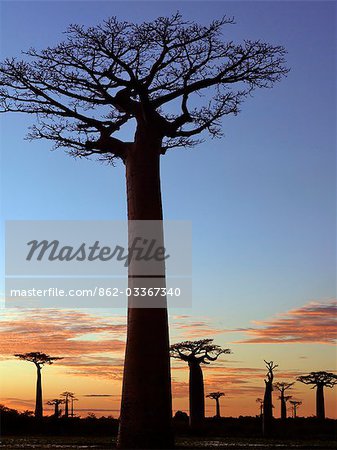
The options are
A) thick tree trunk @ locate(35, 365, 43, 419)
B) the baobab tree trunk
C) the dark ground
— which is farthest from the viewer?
the baobab tree trunk

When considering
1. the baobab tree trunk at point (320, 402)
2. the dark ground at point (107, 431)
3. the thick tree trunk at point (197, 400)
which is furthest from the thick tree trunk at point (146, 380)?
the baobab tree trunk at point (320, 402)

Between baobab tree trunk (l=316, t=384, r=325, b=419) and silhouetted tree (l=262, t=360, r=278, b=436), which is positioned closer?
silhouetted tree (l=262, t=360, r=278, b=436)

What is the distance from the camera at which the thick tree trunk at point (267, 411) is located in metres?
18.7

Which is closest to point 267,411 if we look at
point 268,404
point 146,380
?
point 268,404

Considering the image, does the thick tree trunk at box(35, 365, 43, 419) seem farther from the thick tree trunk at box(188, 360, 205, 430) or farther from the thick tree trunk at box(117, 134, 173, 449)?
the thick tree trunk at box(117, 134, 173, 449)

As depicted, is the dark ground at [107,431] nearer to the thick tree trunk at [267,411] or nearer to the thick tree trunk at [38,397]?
the thick tree trunk at [267,411]

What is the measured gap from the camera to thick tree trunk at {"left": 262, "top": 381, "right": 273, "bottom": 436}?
18.7 metres

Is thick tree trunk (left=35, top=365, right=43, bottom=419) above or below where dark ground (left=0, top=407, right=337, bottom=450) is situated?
above

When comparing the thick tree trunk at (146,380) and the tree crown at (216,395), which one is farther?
the tree crown at (216,395)

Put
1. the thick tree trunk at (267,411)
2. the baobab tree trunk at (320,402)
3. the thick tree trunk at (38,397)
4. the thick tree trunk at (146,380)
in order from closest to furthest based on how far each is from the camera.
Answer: the thick tree trunk at (146,380)
the thick tree trunk at (267,411)
the thick tree trunk at (38,397)
the baobab tree trunk at (320,402)

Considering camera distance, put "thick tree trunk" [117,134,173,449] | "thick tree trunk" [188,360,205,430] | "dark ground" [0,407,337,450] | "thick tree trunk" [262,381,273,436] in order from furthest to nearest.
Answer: "thick tree trunk" [188,360,205,430] → "thick tree trunk" [262,381,273,436] → "dark ground" [0,407,337,450] → "thick tree trunk" [117,134,173,449]

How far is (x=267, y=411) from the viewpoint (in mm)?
18953

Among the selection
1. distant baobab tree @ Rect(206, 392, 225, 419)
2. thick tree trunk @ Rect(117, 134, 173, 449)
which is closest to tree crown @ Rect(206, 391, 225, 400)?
distant baobab tree @ Rect(206, 392, 225, 419)

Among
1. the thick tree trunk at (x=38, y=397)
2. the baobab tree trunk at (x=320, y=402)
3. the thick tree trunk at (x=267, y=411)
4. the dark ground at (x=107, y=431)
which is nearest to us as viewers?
the dark ground at (x=107, y=431)
